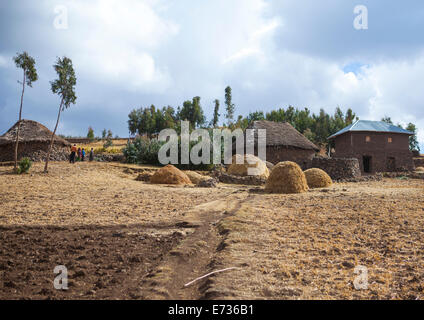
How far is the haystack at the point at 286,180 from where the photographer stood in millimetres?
11961

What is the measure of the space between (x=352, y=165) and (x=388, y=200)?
1122 cm

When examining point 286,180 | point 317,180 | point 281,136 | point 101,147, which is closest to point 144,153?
point 281,136

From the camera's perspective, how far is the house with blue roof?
101 feet

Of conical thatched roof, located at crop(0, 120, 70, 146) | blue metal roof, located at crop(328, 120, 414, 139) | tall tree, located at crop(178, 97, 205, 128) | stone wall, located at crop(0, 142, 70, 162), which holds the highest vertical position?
tall tree, located at crop(178, 97, 205, 128)

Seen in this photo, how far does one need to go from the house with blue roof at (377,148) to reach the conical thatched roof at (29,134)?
26.7 metres

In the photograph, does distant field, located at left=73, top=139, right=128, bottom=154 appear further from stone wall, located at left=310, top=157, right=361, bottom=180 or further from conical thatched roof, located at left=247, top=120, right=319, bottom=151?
stone wall, located at left=310, top=157, right=361, bottom=180

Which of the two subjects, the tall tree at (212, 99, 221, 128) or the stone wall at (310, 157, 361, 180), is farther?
the tall tree at (212, 99, 221, 128)

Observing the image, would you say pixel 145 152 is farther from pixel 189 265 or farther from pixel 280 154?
pixel 189 265

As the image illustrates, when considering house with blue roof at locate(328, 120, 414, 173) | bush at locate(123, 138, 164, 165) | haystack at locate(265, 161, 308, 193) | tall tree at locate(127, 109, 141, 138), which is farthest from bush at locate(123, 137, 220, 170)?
tall tree at locate(127, 109, 141, 138)

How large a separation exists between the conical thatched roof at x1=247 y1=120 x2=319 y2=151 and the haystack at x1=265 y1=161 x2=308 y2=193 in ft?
45.4

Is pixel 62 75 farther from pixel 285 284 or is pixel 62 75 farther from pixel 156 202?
pixel 285 284

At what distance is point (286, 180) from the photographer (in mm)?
12008

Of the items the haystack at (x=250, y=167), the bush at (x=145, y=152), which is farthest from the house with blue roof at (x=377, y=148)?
the haystack at (x=250, y=167)

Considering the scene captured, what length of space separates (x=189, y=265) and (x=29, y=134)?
2340 centimetres
